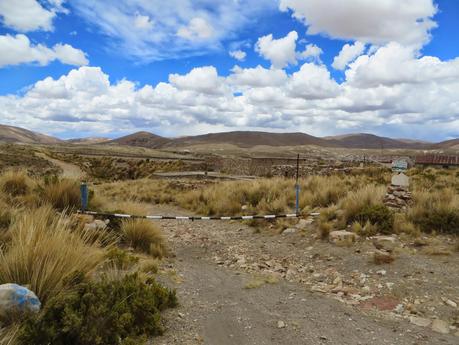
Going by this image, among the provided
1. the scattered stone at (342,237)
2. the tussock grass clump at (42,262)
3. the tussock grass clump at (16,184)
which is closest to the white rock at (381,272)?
the scattered stone at (342,237)

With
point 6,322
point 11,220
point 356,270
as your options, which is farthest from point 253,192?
point 6,322

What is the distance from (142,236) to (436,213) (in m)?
6.53

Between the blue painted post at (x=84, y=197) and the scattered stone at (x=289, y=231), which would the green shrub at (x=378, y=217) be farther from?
the blue painted post at (x=84, y=197)

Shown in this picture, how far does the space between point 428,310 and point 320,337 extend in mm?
1940

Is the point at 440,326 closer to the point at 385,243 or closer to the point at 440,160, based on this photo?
the point at 385,243

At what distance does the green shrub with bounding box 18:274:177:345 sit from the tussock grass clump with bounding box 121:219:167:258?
3.69m

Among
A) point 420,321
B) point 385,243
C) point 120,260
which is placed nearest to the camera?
point 420,321

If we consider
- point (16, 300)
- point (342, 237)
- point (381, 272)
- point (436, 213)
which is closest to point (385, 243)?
point (342, 237)

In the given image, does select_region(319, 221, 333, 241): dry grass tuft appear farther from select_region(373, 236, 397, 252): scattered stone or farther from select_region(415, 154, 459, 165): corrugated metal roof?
select_region(415, 154, 459, 165): corrugated metal roof

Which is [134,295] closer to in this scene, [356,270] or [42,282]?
[42,282]

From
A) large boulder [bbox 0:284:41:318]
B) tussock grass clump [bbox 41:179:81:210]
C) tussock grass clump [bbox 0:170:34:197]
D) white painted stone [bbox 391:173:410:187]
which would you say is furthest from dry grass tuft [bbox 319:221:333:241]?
tussock grass clump [bbox 0:170:34:197]

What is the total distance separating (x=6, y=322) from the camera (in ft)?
12.3

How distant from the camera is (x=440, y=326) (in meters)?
5.08

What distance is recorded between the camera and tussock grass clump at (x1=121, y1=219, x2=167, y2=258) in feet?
28.5
